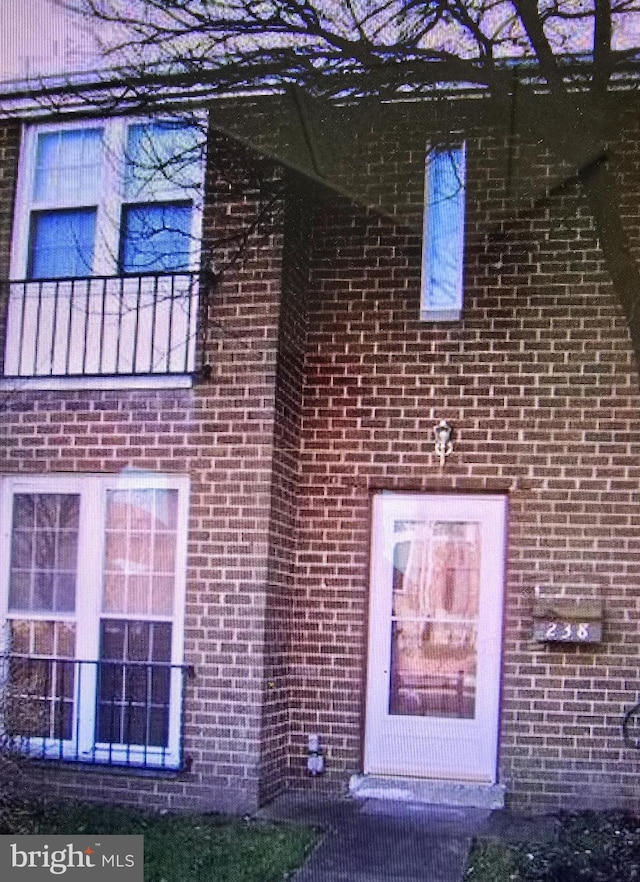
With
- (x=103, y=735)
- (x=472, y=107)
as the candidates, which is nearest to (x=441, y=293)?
(x=472, y=107)

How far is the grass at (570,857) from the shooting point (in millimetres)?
5695

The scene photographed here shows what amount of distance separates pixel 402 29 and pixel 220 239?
6.17 feet

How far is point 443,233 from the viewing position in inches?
299

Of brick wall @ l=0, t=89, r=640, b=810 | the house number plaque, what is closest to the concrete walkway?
brick wall @ l=0, t=89, r=640, b=810

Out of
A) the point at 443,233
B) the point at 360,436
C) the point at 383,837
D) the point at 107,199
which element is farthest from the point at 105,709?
the point at 443,233

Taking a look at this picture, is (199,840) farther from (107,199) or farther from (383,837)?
(107,199)

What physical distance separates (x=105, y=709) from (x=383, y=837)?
190 centimetres

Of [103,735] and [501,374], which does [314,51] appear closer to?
[501,374]

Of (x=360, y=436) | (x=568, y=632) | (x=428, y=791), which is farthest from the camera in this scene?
(x=360, y=436)

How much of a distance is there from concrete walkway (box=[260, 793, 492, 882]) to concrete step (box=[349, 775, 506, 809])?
0.24 feet

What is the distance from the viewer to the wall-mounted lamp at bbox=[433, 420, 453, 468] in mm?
7359

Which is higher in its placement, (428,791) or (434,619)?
(434,619)

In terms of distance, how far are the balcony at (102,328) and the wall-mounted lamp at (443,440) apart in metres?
1.57

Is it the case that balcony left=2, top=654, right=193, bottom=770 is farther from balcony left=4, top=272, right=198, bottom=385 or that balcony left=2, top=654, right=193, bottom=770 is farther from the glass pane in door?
balcony left=4, top=272, right=198, bottom=385
